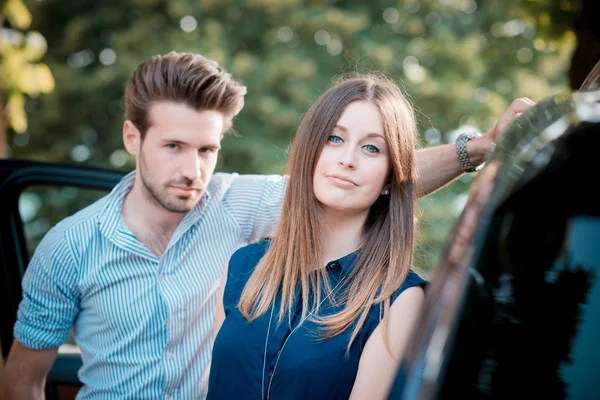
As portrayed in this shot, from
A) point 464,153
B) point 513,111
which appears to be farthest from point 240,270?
point 513,111

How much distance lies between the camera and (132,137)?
10.9 feet

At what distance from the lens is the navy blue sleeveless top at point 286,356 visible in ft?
6.95

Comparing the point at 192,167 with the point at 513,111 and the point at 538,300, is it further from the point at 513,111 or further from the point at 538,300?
the point at 538,300

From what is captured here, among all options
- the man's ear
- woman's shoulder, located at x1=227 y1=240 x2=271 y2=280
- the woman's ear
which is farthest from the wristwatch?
the man's ear

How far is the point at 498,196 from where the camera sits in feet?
3.92

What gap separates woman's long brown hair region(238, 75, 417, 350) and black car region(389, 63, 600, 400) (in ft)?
3.43

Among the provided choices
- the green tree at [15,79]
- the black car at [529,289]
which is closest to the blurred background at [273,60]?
the green tree at [15,79]

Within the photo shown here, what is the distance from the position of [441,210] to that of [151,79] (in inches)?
321

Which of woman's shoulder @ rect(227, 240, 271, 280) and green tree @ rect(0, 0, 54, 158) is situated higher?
green tree @ rect(0, 0, 54, 158)

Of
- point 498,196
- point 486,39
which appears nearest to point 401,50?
point 486,39

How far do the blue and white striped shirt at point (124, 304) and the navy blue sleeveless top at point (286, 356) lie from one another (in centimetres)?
54

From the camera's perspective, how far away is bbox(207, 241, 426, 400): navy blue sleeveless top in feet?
6.95

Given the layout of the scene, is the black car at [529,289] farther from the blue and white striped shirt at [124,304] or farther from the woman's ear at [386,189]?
the blue and white striped shirt at [124,304]

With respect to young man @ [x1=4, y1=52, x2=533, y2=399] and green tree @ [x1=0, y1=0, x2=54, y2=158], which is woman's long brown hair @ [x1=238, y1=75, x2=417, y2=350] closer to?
young man @ [x1=4, y1=52, x2=533, y2=399]
